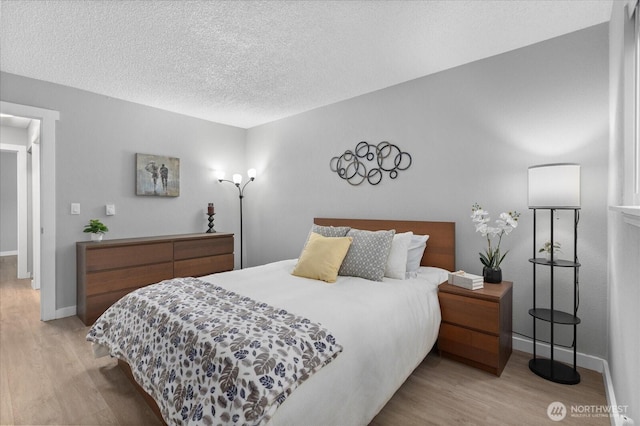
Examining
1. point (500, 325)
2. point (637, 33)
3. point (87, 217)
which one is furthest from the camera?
point (87, 217)

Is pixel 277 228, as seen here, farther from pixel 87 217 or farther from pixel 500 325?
pixel 500 325

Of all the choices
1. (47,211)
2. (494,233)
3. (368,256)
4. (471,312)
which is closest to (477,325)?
(471,312)

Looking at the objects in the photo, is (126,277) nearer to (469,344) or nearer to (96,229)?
(96,229)

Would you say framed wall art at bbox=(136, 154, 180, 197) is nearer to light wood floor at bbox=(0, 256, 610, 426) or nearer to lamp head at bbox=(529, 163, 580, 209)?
light wood floor at bbox=(0, 256, 610, 426)

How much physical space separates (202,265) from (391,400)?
299cm

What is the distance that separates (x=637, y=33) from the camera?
1.53m

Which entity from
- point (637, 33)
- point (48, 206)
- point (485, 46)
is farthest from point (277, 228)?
point (637, 33)

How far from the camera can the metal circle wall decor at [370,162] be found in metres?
3.29

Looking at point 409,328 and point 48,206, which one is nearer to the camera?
point 409,328

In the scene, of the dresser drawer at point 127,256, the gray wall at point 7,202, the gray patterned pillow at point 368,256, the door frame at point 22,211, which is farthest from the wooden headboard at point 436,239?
the gray wall at point 7,202

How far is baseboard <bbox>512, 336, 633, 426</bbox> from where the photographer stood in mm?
1837

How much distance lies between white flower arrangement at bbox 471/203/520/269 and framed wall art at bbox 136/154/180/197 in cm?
369

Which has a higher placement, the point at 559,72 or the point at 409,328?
the point at 559,72

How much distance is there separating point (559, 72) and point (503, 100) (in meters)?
0.40
